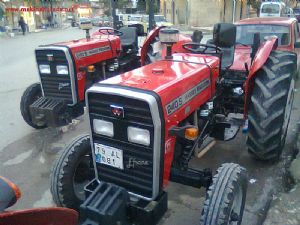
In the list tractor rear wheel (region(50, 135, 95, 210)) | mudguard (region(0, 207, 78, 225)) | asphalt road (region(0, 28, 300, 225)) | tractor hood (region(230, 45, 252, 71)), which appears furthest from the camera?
tractor hood (region(230, 45, 252, 71))

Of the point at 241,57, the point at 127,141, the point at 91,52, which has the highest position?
the point at 91,52

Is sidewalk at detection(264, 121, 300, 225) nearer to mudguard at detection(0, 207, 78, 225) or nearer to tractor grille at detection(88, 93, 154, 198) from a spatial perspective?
tractor grille at detection(88, 93, 154, 198)

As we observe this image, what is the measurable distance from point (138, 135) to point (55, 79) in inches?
121

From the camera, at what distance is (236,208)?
2.69m

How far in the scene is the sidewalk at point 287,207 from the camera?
304 cm

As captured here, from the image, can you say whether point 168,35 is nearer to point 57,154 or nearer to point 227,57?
point 227,57

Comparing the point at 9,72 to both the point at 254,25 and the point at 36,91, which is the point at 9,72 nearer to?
the point at 36,91

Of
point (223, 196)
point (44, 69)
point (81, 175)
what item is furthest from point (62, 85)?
point (223, 196)

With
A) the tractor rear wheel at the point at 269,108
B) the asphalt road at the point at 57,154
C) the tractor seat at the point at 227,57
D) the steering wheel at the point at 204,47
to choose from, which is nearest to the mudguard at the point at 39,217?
the asphalt road at the point at 57,154

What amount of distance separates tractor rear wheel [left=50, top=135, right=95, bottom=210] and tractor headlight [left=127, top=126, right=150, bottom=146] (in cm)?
72

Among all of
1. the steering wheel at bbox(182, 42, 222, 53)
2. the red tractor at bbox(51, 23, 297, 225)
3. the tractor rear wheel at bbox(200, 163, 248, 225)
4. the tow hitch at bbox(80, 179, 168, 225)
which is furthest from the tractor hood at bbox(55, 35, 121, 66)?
the tractor rear wheel at bbox(200, 163, 248, 225)

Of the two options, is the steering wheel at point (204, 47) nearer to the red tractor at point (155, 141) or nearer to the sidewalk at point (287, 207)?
the red tractor at point (155, 141)

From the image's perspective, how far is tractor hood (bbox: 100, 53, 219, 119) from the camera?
245 cm

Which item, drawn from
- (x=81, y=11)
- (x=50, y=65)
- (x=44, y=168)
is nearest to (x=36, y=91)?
(x=50, y=65)
